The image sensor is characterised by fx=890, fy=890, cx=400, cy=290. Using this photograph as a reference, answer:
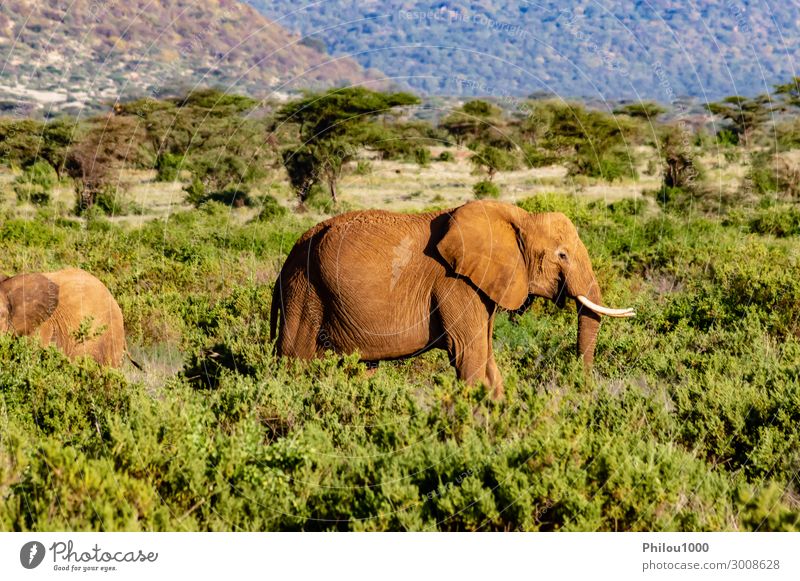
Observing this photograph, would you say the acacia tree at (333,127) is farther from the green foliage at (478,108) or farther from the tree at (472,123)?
the tree at (472,123)

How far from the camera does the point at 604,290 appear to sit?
48.1ft

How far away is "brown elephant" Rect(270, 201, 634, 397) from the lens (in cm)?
880

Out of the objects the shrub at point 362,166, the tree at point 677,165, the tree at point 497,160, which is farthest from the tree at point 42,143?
the tree at point 677,165

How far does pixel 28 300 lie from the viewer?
9828 millimetres

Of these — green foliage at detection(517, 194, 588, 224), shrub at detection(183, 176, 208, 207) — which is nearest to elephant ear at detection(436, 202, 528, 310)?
green foliage at detection(517, 194, 588, 224)

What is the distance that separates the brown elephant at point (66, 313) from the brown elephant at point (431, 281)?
249 centimetres

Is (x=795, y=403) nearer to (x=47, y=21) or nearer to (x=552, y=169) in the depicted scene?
(x=552, y=169)

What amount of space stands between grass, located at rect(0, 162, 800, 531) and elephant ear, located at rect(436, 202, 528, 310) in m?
0.95

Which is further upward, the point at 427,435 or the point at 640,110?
the point at 427,435

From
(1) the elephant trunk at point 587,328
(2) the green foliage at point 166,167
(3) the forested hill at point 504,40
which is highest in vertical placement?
(3) the forested hill at point 504,40

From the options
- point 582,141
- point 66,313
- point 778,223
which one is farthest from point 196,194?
point 66,313

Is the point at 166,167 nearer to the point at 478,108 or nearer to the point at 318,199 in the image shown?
the point at 318,199

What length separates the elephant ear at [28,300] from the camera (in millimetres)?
9750

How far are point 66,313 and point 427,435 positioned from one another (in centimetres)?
573
